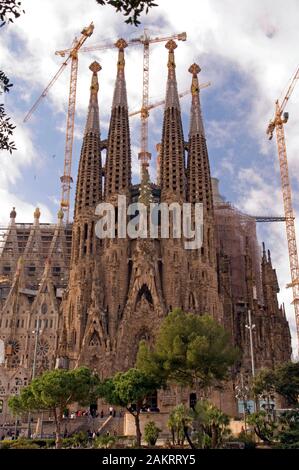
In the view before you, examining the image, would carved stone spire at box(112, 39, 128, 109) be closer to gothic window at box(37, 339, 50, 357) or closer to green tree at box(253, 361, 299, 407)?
gothic window at box(37, 339, 50, 357)

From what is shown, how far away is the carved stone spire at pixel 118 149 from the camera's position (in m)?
57.9

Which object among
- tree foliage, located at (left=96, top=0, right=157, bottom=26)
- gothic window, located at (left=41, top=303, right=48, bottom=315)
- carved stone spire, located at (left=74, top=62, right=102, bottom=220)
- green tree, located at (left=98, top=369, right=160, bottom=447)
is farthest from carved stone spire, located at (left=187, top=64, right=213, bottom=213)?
tree foliage, located at (left=96, top=0, right=157, bottom=26)

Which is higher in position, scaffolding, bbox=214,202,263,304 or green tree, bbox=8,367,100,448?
scaffolding, bbox=214,202,263,304

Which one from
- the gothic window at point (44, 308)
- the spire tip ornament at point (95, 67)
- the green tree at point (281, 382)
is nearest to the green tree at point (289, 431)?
the green tree at point (281, 382)

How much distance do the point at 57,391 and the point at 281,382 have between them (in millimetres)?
13026

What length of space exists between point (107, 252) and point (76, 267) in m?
3.85

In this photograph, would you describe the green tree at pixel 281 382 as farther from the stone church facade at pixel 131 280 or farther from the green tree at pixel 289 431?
the stone church facade at pixel 131 280

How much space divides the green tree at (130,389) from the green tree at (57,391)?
1140mm

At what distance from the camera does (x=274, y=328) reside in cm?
5756

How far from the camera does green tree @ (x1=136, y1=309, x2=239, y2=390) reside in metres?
29.2

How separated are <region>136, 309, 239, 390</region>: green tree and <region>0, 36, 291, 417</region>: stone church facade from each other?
55.8ft

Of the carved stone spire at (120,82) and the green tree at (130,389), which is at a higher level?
the carved stone spire at (120,82)
